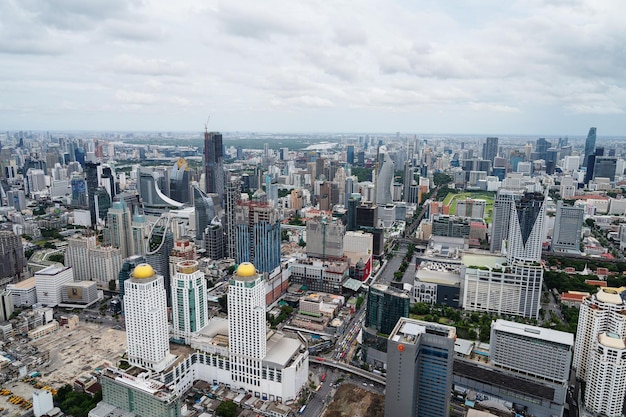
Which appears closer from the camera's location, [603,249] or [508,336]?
[508,336]

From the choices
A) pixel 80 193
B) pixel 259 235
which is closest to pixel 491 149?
pixel 80 193

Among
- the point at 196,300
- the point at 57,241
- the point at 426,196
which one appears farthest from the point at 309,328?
the point at 426,196

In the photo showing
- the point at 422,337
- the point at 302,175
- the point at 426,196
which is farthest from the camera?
the point at 302,175

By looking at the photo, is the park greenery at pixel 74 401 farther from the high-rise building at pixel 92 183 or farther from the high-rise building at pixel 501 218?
the high-rise building at pixel 501 218

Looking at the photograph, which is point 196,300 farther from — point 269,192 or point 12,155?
point 12,155

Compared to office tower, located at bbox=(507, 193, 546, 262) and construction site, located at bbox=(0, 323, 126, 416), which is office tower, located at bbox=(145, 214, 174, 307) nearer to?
construction site, located at bbox=(0, 323, 126, 416)

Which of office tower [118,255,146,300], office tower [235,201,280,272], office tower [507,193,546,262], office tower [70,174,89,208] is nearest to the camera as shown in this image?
office tower [118,255,146,300]

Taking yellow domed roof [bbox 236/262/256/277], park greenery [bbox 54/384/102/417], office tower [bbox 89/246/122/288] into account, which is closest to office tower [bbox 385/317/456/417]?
yellow domed roof [bbox 236/262/256/277]

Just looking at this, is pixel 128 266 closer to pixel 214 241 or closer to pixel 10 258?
pixel 214 241
